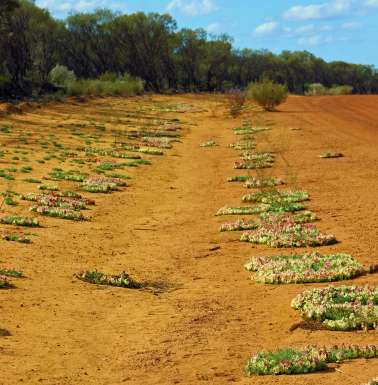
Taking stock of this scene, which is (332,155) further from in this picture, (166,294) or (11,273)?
(11,273)


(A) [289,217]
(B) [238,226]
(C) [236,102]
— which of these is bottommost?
(B) [238,226]

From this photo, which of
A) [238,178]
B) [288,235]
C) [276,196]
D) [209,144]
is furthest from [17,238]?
[209,144]

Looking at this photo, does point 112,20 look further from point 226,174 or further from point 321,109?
point 226,174

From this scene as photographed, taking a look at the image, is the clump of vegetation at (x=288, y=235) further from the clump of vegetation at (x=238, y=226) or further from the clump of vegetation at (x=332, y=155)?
the clump of vegetation at (x=332, y=155)

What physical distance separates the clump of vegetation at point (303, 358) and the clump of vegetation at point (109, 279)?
14.0 feet

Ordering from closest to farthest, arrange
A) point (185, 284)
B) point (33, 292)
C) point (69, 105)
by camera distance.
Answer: point (33, 292) < point (185, 284) < point (69, 105)

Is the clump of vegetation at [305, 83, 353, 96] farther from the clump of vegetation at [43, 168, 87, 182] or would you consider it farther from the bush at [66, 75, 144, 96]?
the clump of vegetation at [43, 168, 87, 182]

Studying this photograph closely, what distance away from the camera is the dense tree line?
83.4 m

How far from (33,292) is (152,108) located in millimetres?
54411

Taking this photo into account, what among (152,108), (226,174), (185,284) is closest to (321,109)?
(152,108)

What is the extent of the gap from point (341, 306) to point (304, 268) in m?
2.48

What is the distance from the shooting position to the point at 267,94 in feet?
182

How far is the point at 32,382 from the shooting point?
8.12 metres

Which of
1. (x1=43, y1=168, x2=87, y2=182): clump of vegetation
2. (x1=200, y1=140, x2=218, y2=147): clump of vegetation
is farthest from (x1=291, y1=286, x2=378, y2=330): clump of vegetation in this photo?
(x1=200, y1=140, x2=218, y2=147): clump of vegetation
